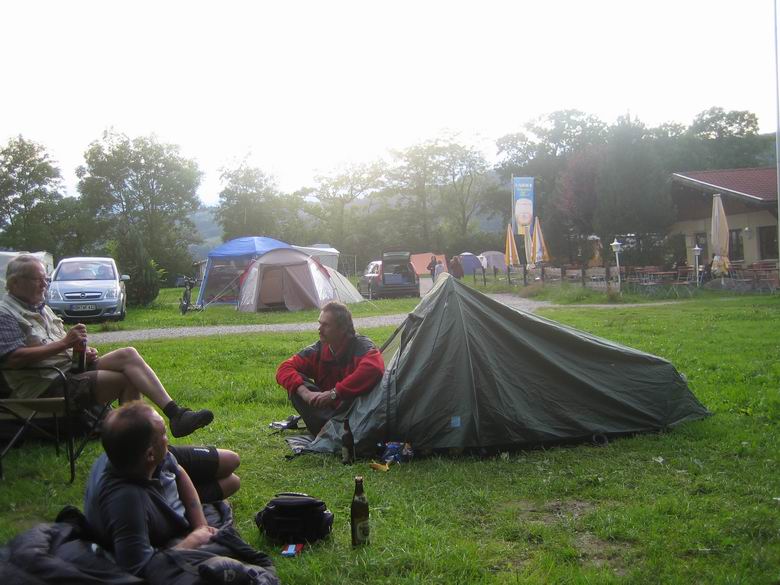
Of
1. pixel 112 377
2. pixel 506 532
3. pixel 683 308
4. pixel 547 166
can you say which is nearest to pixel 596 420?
pixel 506 532

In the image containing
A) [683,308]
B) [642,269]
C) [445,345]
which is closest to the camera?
[445,345]

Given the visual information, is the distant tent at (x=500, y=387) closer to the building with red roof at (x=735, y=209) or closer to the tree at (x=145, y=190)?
the building with red roof at (x=735, y=209)

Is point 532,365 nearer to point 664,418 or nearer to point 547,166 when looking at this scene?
point 664,418

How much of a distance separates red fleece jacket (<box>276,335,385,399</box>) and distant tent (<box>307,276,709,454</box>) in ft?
0.37

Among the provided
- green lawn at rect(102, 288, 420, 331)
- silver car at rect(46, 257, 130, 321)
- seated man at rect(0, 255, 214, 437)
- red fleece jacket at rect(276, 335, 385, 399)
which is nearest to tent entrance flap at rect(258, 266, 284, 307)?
green lawn at rect(102, 288, 420, 331)

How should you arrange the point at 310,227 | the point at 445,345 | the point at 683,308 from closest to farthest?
the point at 445,345 < the point at 683,308 < the point at 310,227

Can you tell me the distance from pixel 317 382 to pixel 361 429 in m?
0.75

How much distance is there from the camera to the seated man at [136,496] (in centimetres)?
263

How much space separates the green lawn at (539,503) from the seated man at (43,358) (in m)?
0.55

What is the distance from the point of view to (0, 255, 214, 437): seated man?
15.9 feet

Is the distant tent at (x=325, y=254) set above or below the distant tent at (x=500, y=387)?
above

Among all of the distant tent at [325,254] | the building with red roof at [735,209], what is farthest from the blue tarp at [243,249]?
the building with red roof at [735,209]

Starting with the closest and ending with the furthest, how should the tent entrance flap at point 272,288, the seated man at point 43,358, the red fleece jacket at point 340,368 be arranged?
the seated man at point 43,358 → the red fleece jacket at point 340,368 → the tent entrance flap at point 272,288

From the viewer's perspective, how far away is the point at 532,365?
18.0ft
